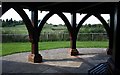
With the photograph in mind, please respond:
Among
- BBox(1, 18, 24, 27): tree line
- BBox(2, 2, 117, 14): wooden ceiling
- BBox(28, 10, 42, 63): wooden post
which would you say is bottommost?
BBox(28, 10, 42, 63): wooden post

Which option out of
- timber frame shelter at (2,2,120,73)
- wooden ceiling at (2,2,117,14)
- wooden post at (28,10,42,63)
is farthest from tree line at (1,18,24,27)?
wooden ceiling at (2,2,117,14)

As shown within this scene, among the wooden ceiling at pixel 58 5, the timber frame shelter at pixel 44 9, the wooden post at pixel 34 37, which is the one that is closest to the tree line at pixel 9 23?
the timber frame shelter at pixel 44 9

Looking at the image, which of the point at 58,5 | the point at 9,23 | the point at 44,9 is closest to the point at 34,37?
the point at 44,9

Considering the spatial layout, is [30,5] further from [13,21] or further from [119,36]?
[13,21]

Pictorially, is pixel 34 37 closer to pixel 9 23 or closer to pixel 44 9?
pixel 44 9

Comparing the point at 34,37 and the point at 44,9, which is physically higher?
the point at 44,9

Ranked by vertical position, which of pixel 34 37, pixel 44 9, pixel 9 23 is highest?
pixel 9 23

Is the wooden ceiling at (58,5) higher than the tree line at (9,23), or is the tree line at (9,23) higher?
the tree line at (9,23)

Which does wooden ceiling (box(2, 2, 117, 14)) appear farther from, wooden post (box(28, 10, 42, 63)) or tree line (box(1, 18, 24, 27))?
tree line (box(1, 18, 24, 27))

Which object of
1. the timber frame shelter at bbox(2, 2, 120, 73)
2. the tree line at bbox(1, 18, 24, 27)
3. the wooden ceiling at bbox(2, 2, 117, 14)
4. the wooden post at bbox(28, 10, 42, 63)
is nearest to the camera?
the wooden ceiling at bbox(2, 2, 117, 14)

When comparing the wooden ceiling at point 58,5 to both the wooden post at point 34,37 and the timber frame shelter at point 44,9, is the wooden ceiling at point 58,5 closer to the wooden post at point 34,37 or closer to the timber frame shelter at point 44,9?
the timber frame shelter at point 44,9

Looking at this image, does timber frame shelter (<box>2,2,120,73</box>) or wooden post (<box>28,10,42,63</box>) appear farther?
wooden post (<box>28,10,42,63</box>)

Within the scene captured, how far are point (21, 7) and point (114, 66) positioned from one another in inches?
276

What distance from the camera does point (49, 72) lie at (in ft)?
32.3
